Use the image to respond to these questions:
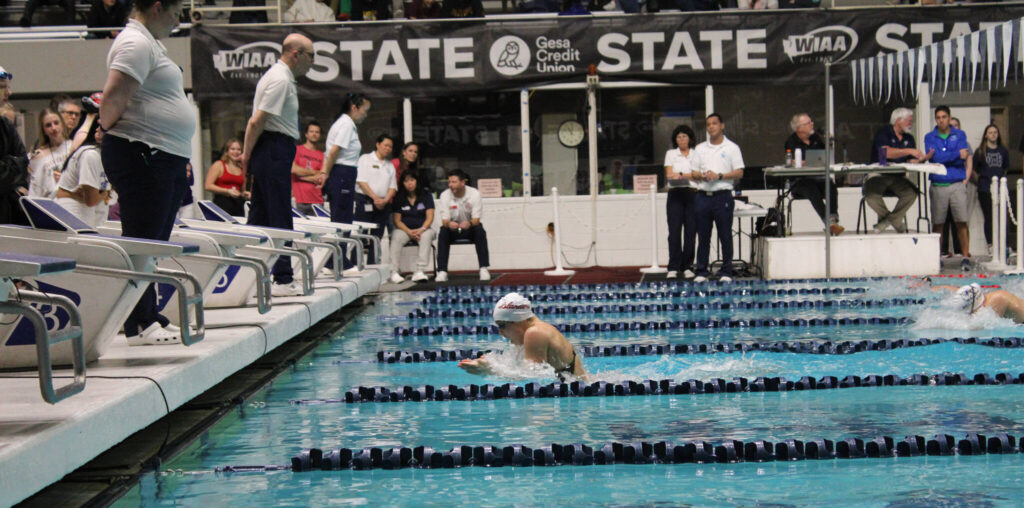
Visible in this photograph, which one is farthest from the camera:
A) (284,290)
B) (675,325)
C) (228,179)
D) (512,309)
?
(228,179)

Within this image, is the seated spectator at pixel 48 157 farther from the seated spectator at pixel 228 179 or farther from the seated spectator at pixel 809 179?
the seated spectator at pixel 809 179

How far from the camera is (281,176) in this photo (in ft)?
24.0

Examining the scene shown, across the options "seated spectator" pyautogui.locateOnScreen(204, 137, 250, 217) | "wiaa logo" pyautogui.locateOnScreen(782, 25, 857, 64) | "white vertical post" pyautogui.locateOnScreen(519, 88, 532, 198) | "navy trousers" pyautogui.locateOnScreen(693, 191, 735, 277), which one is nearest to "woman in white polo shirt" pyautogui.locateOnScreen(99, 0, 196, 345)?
"seated spectator" pyautogui.locateOnScreen(204, 137, 250, 217)

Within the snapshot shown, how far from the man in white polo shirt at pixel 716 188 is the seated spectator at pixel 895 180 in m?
2.18

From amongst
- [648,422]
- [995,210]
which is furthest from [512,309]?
[995,210]

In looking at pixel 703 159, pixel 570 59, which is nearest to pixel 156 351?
pixel 703 159

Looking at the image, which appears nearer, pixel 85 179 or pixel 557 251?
pixel 85 179

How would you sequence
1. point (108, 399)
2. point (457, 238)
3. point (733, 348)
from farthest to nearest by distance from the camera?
point (457, 238), point (733, 348), point (108, 399)

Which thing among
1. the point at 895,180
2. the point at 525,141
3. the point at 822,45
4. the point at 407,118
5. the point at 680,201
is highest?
the point at 822,45

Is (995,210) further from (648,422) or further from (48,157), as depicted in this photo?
(48,157)

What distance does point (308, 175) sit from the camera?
453 inches

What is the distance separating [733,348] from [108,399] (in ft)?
14.1

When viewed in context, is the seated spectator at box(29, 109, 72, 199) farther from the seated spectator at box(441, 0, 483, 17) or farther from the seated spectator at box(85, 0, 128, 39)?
the seated spectator at box(441, 0, 483, 17)

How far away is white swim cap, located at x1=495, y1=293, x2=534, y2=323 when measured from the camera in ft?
19.6
